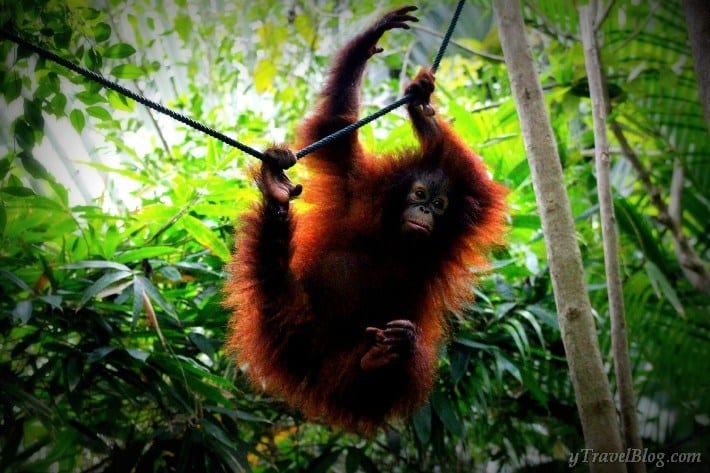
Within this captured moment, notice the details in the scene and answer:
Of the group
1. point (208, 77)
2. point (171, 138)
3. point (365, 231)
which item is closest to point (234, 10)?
point (208, 77)

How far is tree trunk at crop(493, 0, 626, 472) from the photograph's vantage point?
7.14ft

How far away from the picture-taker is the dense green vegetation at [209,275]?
2.60 meters

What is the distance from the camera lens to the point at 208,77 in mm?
5359

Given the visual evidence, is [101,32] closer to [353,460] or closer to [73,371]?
[73,371]

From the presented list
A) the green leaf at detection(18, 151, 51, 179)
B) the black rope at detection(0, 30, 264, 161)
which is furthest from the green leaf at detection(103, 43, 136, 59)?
the green leaf at detection(18, 151, 51, 179)

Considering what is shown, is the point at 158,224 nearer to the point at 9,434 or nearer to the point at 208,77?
the point at 9,434

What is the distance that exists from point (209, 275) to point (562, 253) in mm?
1875

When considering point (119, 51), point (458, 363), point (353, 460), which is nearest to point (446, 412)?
point (458, 363)

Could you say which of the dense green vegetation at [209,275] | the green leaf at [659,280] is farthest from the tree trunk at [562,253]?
the green leaf at [659,280]

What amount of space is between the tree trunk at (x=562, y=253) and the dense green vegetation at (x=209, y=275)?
982mm

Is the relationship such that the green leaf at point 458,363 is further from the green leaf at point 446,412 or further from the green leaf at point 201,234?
the green leaf at point 201,234

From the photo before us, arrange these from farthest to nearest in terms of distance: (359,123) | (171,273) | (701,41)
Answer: (171,273) < (359,123) < (701,41)

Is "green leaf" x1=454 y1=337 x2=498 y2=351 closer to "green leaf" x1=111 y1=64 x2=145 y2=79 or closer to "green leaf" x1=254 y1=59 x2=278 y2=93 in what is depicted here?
"green leaf" x1=111 y1=64 x2=145 y2=79

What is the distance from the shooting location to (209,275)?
3.30m
